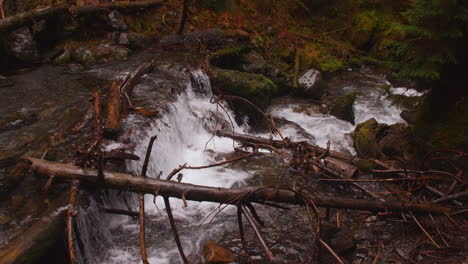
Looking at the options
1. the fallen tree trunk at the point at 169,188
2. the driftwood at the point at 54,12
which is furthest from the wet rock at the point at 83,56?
the fallen tree trunk at the point at 169,188

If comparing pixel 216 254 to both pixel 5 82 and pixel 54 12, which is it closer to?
pixel 5 82

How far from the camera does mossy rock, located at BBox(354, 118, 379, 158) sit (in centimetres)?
623

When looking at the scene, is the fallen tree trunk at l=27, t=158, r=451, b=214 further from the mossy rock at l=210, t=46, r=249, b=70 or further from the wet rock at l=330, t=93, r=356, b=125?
the mossy rock at l=210, t=46, r=249, b=70

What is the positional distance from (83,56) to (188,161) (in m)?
5.45

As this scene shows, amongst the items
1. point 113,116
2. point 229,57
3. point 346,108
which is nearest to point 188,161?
point 113,116

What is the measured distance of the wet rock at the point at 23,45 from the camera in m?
7.89

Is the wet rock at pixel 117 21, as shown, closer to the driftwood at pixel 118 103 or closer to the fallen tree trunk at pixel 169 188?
the driftwood at pixel 118 103

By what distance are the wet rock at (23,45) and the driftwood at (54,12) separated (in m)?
0.21

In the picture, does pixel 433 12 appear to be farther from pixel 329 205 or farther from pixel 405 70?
pixel 329 205

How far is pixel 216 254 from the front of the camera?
353 cm

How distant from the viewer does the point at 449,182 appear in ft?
15.4

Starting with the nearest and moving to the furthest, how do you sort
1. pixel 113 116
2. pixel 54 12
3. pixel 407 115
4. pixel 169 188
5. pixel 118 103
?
pixel 169 188 → pixel 113 116 → pixel 118 103 → pixel 407 115 → pixel 54 12

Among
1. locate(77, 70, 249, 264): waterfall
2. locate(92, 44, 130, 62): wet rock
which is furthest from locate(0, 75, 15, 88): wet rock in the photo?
locate(77, 70, 249, 264): waterfall

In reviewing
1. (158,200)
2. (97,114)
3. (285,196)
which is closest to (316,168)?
(285,196)
